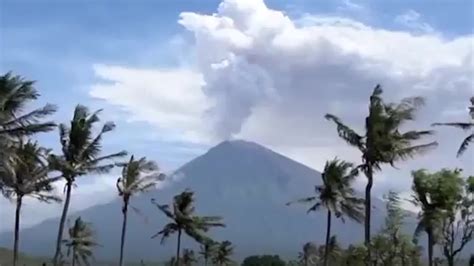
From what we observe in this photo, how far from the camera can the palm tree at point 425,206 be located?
39.1m

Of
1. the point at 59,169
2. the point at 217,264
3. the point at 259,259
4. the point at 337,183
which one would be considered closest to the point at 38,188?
the point at 59,169

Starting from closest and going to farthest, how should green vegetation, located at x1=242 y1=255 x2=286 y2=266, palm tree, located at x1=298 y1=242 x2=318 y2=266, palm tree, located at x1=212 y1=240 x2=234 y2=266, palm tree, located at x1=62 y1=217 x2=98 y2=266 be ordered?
palm tree, located at x1=62 y1=217 x2=98 y2=266
palm tree, located at x1=212 y1=240 x2=234 y2=266
palm tree, located at x1=298 y1=242 x2=318 y2=266
green vegetation, located at x1=242 y1=255 x2=286 y2=266

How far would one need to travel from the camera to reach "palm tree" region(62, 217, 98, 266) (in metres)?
74.1

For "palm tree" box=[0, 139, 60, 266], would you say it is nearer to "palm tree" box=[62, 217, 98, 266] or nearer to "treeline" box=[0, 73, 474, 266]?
"treeline" box=[0, 73, 474, 266]

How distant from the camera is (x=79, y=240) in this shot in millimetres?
74375

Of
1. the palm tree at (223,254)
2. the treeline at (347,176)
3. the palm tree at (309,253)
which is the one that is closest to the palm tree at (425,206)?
the treeline at (347,176)

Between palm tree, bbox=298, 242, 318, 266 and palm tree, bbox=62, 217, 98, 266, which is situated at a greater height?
palm tree, bbox=298, 242, 318, 266

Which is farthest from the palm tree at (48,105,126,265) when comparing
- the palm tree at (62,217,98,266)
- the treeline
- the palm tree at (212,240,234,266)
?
the palm tree at (212,240,234,266)

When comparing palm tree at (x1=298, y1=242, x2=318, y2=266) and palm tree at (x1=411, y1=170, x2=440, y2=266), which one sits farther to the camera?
palm tree at (x1=298, y1=242, x2=318, y2=266)

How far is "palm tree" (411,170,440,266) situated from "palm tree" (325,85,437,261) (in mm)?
2297

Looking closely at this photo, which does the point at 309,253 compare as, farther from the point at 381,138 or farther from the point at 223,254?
the point at 381,138

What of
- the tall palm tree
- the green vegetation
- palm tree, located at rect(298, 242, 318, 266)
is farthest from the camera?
the green vegetation

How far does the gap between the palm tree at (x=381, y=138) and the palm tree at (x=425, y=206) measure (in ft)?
7.54

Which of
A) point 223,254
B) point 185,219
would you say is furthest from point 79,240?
point 223,254
